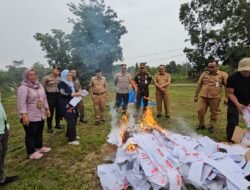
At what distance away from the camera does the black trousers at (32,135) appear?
16.5 ft

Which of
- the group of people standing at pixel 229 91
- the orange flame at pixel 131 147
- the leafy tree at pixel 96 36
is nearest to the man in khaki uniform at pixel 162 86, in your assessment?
the group of people standing at pixel 229 91

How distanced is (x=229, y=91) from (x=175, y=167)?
2100 mm

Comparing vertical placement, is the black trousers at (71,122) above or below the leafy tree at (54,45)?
below

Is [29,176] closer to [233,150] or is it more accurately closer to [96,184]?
[96,184]

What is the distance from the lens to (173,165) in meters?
3.87

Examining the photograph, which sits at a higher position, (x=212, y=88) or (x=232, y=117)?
(x=212, y=88)

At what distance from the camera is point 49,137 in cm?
681

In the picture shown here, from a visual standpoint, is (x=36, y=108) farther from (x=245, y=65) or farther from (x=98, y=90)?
(x=245, y=65)

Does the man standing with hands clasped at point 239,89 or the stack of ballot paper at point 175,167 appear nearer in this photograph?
the stack of ballot paper at point 175,167

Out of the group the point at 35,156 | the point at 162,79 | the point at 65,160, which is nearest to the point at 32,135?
the point at 35,156

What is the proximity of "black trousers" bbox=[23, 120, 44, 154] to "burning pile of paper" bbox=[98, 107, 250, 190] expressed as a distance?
5.55 ft

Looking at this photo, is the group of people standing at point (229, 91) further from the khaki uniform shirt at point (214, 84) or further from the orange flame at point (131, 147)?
the orange flame at point (131, 147)

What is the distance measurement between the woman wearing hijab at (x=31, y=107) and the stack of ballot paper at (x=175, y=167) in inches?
66.9

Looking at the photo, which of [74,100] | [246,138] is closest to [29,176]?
[74,100]
